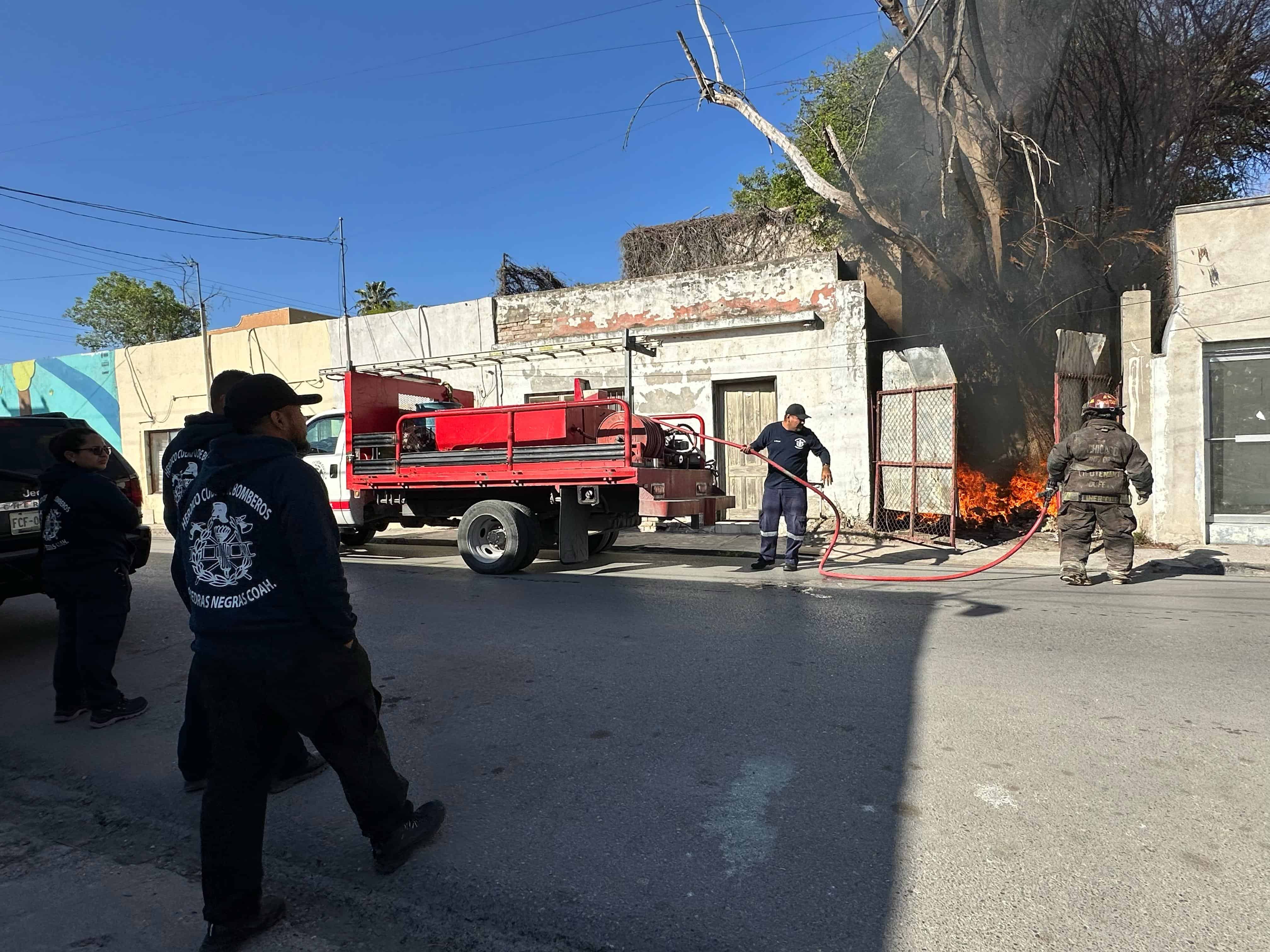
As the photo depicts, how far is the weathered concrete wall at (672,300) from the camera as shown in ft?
41.0

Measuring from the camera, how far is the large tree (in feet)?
38.2

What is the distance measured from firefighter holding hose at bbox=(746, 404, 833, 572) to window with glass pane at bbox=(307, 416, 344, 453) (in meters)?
5.56

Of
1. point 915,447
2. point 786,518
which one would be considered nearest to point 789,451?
point 786,518

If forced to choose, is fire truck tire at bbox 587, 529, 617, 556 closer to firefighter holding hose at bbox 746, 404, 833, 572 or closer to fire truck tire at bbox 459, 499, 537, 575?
fire truck tire at bbox 459, 499, 537, 575

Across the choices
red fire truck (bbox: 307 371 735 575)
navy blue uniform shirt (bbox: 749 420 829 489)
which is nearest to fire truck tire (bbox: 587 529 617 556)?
red fire truck (bbox: 307 371 735 575)

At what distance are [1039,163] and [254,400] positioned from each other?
468 inches

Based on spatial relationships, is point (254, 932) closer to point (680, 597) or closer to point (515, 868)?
point (515, 868)

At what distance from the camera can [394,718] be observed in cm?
390

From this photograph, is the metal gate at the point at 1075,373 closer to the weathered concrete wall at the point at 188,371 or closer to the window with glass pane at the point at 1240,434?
the window with glass pane at the point at 1240,434

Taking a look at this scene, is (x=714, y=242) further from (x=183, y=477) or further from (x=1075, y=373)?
(x=183, y=477)

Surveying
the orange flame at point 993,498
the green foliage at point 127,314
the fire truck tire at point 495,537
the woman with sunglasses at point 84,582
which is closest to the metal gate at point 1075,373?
the orange flame at point 993,498

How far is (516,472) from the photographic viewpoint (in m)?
8.18

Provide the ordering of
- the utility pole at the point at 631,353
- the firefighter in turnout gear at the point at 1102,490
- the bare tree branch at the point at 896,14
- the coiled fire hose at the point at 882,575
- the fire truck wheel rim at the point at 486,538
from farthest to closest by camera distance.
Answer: the utility pole at the point at 631,353, the bare tree branch at the point at 896,14, the fire truck wheel rim at the point at 486,538, the coiled fire hose at the point at 882,575, the firefighter in turnout gear at the point at 1102,490

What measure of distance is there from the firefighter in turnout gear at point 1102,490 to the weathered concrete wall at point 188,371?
46.4 feet
